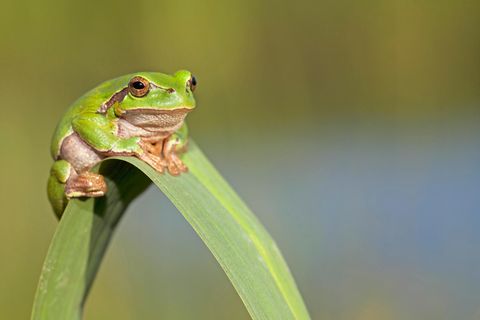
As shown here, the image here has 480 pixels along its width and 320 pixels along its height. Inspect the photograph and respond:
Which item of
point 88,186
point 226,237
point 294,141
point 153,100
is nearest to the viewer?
point 226,237

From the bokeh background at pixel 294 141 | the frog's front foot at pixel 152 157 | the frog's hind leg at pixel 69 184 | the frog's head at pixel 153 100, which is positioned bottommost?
the bokeh background at pixel 294 141

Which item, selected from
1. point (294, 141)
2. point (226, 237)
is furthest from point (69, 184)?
point (294, 141)

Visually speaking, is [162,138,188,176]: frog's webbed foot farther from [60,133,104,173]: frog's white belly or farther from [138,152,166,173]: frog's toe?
[60,133,104,173]: frog's white belly

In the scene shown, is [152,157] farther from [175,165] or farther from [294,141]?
[294,141]

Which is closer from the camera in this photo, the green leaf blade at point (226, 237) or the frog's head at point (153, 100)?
the green leaf blade at point (226, 237)

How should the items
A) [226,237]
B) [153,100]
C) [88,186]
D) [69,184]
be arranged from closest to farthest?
[226,237] → [88,186] → [69,184] → [153,100]

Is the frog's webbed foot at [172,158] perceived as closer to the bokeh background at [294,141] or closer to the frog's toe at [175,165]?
the frog's toe at [175,165]

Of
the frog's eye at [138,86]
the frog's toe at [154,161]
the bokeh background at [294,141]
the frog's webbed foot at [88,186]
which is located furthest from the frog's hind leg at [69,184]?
the bokeh background at [294,141]
